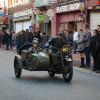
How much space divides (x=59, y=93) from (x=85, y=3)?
21460 mm

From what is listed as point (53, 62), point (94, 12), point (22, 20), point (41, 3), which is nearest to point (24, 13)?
point (22, 20)

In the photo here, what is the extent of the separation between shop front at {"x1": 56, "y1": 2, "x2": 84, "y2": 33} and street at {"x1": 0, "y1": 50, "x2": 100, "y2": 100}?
1788cm

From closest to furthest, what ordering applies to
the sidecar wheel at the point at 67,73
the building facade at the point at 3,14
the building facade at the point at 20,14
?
the sidecar wheel at the point at 67,73 < the building facade at the point at 20,14 < the building facade at the point at 3,14

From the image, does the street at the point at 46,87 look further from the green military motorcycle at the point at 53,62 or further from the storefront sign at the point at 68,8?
the storefront sign at the point at 68,8

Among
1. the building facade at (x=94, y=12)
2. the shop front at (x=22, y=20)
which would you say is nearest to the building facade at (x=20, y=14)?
the shop front at (x=22, y=20)

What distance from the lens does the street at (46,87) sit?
458 inches

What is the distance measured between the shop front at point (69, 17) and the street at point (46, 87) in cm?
1788

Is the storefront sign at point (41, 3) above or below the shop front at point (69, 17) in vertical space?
above

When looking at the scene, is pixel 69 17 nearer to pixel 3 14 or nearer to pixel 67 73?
pixel 3 14

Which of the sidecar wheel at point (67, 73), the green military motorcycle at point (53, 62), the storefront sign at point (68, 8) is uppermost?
the storefront sign at point (68, 8)

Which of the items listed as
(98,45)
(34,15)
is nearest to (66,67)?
(98,45)

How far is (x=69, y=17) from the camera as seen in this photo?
120 ft

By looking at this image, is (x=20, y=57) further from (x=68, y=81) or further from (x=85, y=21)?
(x=85, y=21)

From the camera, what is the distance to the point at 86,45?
19656mm
